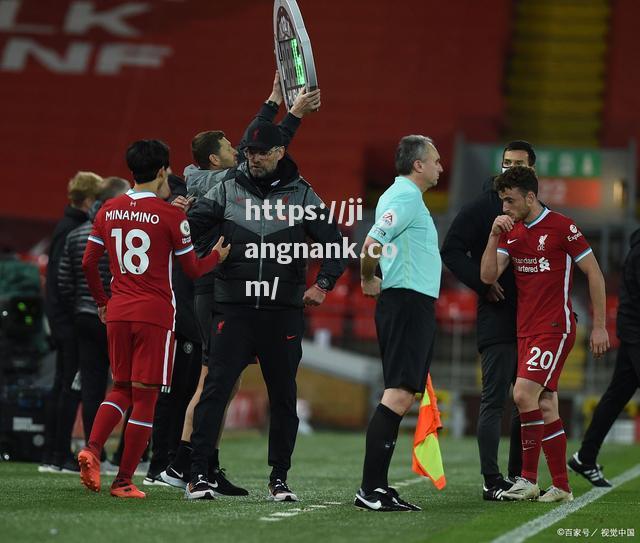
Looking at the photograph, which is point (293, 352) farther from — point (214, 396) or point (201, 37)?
point (201, 37)

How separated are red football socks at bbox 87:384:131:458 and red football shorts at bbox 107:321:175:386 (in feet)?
0.35

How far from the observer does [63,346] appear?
8.73 meters

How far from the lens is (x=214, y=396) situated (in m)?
6.30

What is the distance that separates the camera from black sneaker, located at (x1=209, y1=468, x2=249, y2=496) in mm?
6809

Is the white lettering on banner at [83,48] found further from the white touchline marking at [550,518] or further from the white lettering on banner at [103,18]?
the white touchline marking at [550,518]

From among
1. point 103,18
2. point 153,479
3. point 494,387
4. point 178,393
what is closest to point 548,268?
point 494,387

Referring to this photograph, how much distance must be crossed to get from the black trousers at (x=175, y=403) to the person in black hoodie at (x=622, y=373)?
2450mm

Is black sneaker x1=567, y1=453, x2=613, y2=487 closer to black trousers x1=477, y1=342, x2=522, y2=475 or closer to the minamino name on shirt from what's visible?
black trousers x1=477, y1=342, x2=522, y2=475

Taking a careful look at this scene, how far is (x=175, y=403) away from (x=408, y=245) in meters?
1.93

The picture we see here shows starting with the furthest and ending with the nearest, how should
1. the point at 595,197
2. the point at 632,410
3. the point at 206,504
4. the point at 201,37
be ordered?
the point at 201,37
the point at 595,197
the point at 632,410
the point at 206,504

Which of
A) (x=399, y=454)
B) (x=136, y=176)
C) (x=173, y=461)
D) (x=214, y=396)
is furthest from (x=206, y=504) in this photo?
(x=399, y=454)

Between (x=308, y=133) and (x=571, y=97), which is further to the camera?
(x=571, y=97)

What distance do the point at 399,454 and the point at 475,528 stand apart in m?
6.60

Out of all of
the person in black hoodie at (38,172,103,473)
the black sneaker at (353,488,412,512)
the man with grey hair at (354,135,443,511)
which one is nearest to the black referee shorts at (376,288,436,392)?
the man with grey hair at (354,135,443,511)
